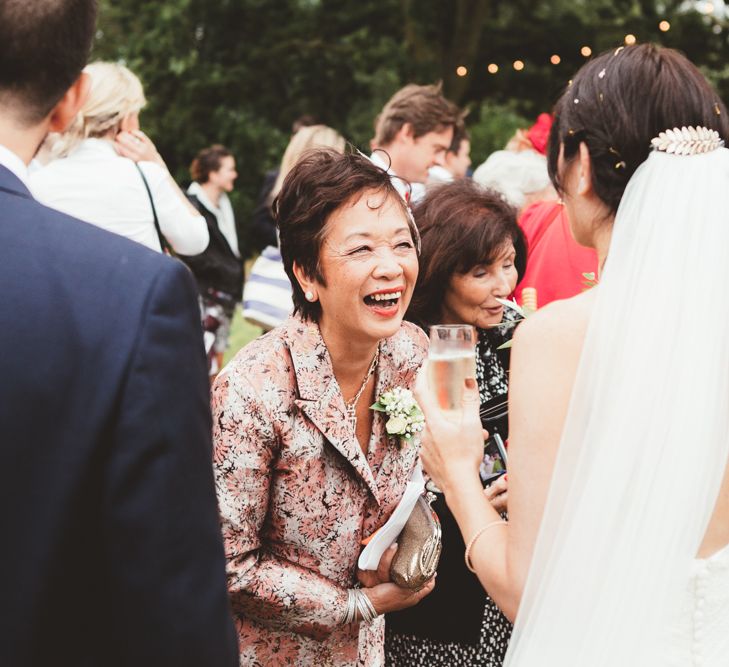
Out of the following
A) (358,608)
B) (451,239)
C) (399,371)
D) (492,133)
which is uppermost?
(492,133)

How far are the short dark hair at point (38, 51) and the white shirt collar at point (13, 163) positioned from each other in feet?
0.19

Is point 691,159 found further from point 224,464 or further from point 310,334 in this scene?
point 224,464

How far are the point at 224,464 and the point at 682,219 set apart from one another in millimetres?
1248

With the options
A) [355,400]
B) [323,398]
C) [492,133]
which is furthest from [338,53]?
[323,398]

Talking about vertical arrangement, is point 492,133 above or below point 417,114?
above

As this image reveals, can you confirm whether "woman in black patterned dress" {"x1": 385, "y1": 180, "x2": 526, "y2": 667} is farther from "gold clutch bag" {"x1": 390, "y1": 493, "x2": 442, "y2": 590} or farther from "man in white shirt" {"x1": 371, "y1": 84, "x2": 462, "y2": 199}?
"man in white shirt" {"x1": 371, "y1": 84, "x2": 462, "y2": 199}

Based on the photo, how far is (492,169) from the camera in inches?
276

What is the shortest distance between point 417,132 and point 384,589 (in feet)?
13.0

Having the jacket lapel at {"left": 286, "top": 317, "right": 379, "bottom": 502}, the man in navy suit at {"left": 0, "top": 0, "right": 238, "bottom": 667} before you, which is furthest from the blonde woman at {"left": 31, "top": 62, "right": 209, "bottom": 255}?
the man in navy suit at {"left": 0, "top": 0, "right": 238, "bottom": 667}

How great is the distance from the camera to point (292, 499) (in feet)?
8.23

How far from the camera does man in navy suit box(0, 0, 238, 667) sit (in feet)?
4.36

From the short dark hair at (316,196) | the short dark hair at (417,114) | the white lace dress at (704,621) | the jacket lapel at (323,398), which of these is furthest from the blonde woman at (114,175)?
the white lace dress at (704,621)

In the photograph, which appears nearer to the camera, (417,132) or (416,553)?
(416,553)

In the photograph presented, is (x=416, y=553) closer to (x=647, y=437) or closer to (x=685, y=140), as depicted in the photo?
(x=647, y=437)
